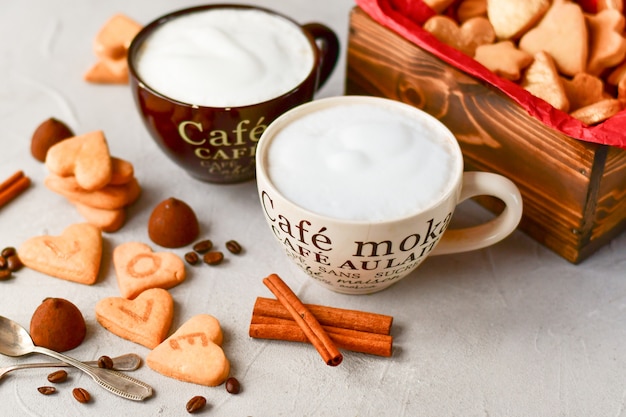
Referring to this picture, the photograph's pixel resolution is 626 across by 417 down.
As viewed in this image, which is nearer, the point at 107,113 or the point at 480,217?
the point at 480,217

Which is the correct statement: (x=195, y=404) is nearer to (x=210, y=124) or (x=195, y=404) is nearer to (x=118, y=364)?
(x=118, y=364)

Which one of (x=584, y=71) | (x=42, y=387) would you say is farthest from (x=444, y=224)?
(x=42, y=387)

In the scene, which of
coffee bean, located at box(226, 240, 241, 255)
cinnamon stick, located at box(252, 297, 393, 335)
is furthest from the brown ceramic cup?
cinnamon stick, located at box(252, 297, 393, 335)

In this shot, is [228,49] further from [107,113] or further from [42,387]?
[42,387]

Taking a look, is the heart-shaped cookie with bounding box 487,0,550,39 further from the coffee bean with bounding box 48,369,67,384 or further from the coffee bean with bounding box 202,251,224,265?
the coffee bean with bounding box 48,369,67,384

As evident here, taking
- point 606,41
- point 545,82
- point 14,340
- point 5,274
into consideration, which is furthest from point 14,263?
point 606,41
